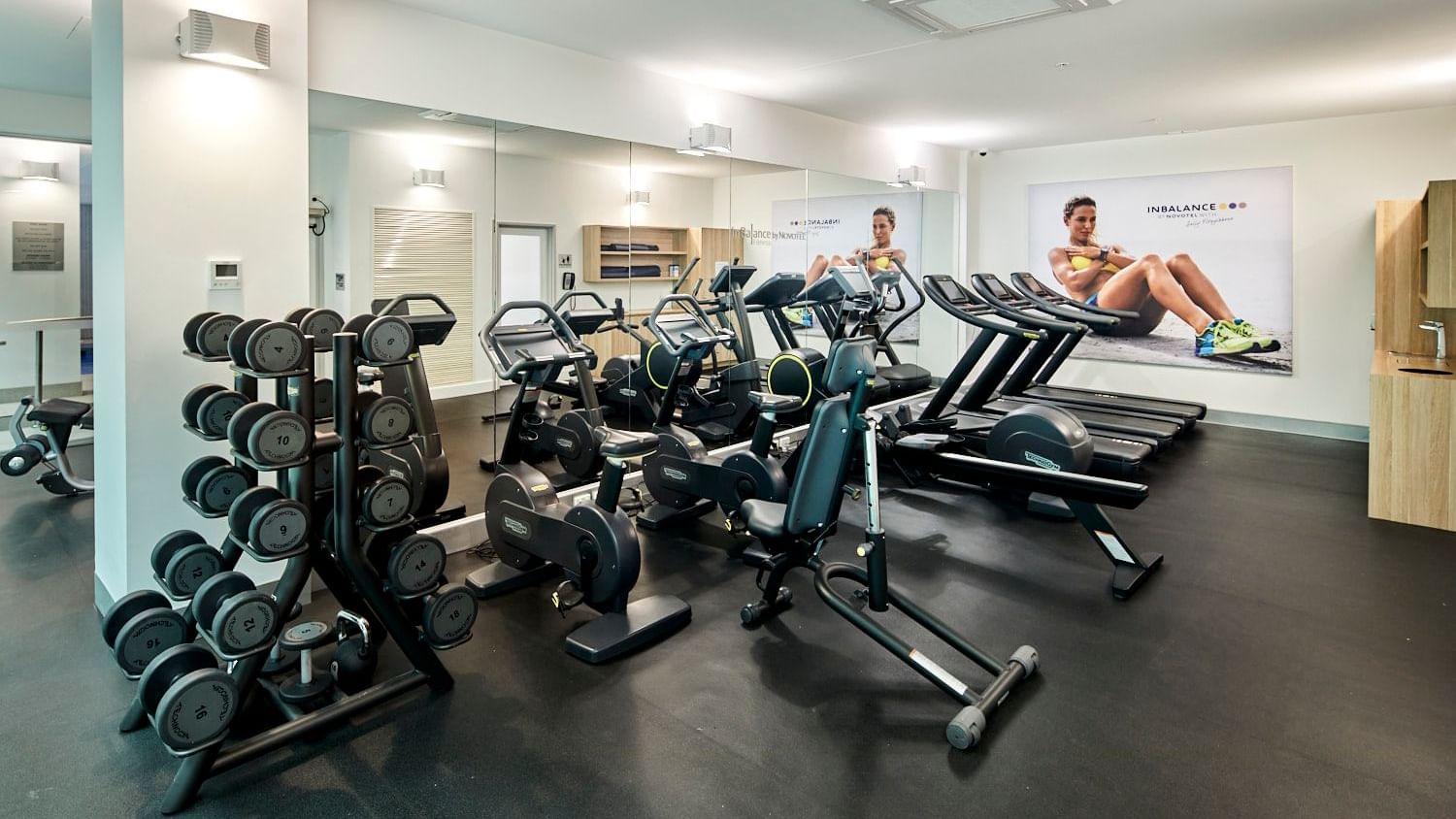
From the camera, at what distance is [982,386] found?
598 cm

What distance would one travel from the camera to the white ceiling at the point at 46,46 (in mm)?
4102

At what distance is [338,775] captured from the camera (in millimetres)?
2354

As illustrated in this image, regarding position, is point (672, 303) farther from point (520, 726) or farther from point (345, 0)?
point (520, 726)

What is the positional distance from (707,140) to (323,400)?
335cm

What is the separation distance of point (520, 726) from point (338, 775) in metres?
0.53

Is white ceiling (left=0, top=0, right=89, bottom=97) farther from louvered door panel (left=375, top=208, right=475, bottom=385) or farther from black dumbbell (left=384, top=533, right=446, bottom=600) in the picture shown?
black dumbbell (left=384, top=533, right=446, bottom=600)

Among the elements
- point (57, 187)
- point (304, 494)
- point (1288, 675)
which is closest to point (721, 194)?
point (304, 494)

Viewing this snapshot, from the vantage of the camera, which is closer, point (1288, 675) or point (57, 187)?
point (1288, 675)

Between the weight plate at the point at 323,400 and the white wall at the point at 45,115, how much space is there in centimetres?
504

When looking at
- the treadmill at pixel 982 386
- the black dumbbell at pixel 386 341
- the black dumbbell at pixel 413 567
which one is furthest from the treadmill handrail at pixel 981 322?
the black dumbbell at pixel 413 567

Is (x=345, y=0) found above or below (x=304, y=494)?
above

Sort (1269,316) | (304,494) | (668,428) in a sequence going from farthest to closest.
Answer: (1269,316) < (668,428) < (304,494)

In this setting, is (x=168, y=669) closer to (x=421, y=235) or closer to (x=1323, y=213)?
(x=421, y=235)

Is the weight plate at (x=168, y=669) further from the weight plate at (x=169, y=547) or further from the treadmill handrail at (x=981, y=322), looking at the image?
the treadmill handrail at (x=981, y=322)
